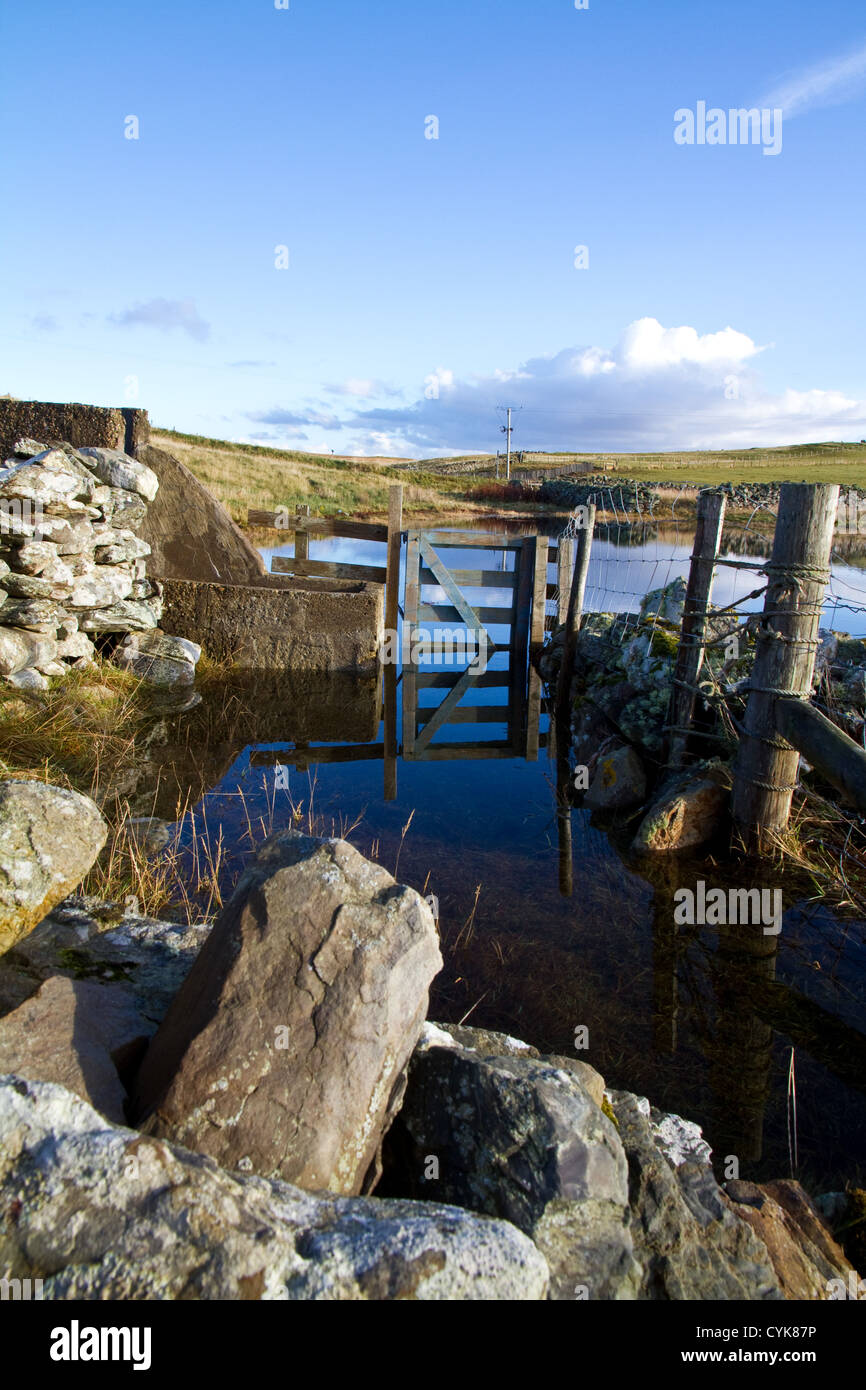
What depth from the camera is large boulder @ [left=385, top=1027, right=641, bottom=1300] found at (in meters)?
2.16

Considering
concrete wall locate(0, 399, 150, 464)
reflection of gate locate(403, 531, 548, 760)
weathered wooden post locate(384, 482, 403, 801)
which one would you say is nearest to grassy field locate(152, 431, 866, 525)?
concrete wall locate(0, 399, 150, 464)

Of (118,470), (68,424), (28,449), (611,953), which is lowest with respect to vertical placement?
(611,953)

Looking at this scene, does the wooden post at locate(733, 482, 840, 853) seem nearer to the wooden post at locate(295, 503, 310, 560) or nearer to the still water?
the still water

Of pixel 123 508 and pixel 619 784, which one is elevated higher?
pixel 123 508

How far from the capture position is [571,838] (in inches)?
263

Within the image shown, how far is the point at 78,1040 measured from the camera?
2529mm

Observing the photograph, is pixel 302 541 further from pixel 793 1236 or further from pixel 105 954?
pixel 793 1236

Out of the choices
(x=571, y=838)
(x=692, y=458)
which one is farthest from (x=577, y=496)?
(x=692, y=458)

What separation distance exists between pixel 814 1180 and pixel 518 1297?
2.24m

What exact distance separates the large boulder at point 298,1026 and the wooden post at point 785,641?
4007 millimetres

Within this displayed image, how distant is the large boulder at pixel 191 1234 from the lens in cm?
159

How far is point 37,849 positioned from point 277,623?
8064mm

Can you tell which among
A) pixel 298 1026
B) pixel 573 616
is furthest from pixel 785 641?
pixel 573 616
